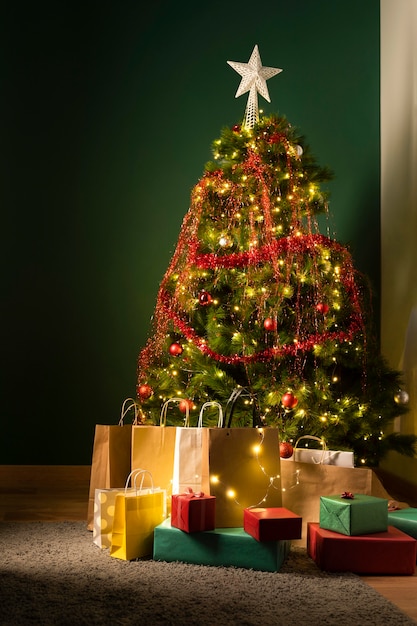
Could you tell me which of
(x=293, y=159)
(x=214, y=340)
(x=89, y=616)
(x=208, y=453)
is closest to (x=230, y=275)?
(x=214, y=340)

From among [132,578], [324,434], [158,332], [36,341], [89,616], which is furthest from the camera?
[36,341]

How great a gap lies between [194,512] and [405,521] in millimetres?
612

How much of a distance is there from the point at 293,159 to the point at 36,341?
1484 millimetres

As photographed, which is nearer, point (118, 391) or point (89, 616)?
point (89, 616)

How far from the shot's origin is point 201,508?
1825 mm

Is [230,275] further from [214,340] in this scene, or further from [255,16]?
[255,16]

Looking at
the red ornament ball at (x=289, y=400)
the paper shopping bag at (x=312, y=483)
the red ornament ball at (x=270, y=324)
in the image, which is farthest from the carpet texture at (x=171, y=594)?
the red ornament ball at (x=270, y=324)

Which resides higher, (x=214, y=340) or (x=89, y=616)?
(x=214, y=340)

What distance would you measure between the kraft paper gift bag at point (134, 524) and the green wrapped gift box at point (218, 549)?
0.05 meters

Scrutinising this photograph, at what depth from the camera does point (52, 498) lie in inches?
116

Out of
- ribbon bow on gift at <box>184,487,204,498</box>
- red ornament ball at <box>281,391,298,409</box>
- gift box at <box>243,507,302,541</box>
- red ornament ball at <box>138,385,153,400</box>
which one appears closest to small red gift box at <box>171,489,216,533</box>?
ribbon bow on gift at <box>184,487,204,498</box>

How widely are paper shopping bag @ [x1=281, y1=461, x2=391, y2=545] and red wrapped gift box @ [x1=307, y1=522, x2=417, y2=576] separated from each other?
214mm

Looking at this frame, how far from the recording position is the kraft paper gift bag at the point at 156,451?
2.14 meters

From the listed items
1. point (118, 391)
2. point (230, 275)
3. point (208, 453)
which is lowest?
point (208, 453)
